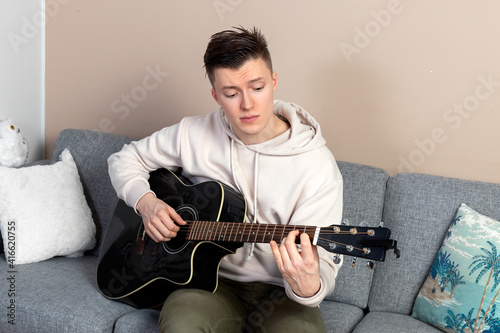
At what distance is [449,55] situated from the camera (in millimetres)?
2084

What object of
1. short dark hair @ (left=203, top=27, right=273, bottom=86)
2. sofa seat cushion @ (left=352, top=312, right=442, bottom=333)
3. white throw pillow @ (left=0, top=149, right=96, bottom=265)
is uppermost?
short dark hair @ (left=203, top=27, right=273, bottom=86)

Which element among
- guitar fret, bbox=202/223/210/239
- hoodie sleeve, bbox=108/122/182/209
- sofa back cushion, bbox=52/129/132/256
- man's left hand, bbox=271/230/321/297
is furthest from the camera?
sofa back cushion, bbox=52/129/132/256

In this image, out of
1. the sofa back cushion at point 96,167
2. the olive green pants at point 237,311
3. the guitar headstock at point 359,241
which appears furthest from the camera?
the sofa back cushion at point 96,167

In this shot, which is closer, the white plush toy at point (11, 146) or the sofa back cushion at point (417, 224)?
the sofa back cushion at point (417, 224)

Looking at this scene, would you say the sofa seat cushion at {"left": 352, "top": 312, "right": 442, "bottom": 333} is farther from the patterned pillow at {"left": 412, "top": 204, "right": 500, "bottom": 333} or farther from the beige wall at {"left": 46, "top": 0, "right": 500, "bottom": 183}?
the beige wall at {"left": 46, "top": 0, "right": 500, "bottom": 183}

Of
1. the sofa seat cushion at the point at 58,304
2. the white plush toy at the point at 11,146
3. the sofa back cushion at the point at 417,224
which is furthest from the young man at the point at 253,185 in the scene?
the white plush toy at the point at 11,146

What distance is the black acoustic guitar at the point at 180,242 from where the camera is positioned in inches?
64.1

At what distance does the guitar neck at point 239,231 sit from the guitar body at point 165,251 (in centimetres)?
2

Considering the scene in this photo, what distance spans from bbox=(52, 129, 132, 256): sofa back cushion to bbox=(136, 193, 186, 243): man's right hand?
0.57 metres

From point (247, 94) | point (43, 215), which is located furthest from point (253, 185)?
point (43, 215)

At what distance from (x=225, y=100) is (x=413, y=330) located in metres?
0.90

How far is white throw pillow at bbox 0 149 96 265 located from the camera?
7.02ft

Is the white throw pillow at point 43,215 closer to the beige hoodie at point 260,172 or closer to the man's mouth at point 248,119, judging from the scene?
the beige hoodie at point 260,172

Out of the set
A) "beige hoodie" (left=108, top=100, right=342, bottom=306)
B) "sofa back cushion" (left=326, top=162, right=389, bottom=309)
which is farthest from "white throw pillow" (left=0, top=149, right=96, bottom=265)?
"sofa back cushion" (left=326, top=162, right=389, bottom=309)
